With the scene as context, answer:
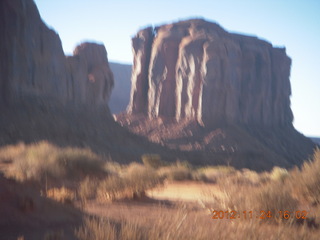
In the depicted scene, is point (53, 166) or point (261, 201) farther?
point (53, 166)

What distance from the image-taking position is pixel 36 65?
34.8 metres

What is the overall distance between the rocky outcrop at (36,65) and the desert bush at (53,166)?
1979cm

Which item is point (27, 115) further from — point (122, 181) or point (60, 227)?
point (60, 227)

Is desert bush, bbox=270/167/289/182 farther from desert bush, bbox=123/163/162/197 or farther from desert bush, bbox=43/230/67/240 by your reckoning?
desert bush, bbox=43/230/67/240

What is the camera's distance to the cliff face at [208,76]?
209 ft

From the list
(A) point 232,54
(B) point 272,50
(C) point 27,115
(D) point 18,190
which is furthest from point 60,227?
(B) point 272,50

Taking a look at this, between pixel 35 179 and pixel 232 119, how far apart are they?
57.6 meters

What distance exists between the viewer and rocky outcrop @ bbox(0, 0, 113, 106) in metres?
31.8

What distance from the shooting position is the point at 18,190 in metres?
5.54

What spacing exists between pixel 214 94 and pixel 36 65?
119ft

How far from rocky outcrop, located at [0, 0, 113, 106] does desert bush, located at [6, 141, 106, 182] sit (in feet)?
64.9

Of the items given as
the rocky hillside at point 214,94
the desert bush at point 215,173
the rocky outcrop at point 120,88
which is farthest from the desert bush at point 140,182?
the rocky outcrop at point 120,88

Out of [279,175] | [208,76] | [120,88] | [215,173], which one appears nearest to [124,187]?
[279,175]
